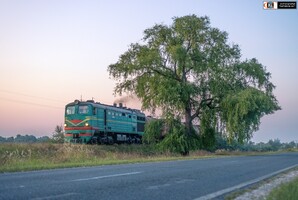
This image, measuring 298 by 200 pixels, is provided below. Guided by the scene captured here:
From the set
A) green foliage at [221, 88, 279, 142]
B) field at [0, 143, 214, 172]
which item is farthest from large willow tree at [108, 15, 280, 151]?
field at [0, 143, 214, 172]

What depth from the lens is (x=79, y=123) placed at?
1348 inches

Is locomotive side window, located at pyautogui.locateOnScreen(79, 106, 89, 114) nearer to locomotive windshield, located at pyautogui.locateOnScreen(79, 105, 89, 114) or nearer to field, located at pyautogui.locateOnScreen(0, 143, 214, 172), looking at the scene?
locomotive windshield, located at pyautogui.locateOnScreen(79, 105, 89, 114)

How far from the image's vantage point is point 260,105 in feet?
→ 111

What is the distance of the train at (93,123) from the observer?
34000 mm

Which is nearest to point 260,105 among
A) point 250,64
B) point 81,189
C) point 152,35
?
point 250,64

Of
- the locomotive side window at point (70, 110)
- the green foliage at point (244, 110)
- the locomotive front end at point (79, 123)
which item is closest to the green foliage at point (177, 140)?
the green foliage at point (244, 110)

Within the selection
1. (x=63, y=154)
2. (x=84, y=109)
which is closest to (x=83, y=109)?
(x=84, y=109)

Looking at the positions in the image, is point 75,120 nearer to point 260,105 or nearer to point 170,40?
point 170,40

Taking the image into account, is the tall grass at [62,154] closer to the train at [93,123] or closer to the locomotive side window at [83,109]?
the train at [93,123]

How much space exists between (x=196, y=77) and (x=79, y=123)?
35.4ft

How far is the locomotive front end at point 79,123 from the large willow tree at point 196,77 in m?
3.85

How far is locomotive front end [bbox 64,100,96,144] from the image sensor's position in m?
33.8

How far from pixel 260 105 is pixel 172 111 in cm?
720

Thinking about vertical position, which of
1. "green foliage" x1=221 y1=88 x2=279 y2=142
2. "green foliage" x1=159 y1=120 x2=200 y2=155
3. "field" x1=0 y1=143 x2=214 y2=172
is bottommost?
"field" x1=0 y1=143 x2=214 y2=172
